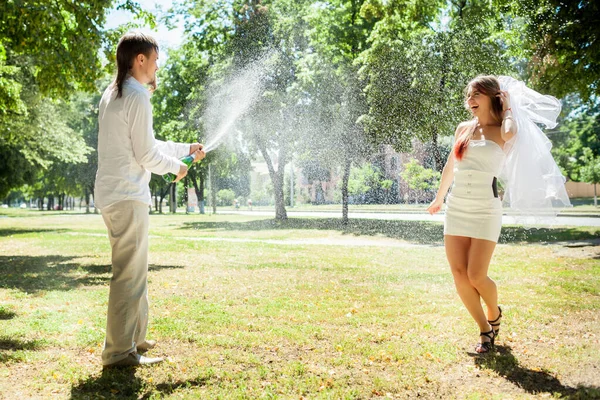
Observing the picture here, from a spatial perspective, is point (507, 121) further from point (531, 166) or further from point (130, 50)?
point (130, 50)

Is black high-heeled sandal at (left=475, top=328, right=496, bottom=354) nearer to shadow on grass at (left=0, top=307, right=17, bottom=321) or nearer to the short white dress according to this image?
the short white dress

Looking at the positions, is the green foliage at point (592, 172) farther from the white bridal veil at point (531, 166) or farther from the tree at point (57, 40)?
the white bridal veil at point (531, 166)

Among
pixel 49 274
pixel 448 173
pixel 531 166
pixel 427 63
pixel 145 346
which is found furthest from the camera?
pixel 427 63

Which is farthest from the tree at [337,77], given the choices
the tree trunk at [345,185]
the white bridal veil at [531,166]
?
the white bridal veil at [531,166]

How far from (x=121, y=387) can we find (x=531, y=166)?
403cm

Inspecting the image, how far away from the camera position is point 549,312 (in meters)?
6.27

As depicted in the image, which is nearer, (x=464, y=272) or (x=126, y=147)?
(x=126, y=147)

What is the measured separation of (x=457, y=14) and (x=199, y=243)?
43.4 ft

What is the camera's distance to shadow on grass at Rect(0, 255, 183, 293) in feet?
29.3

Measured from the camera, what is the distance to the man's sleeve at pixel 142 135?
3.99 metres

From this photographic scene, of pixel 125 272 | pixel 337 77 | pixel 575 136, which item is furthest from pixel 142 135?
pixel 575 136

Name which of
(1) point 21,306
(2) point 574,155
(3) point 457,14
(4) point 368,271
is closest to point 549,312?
(4) point 368,271

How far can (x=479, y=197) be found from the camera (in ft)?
15.2

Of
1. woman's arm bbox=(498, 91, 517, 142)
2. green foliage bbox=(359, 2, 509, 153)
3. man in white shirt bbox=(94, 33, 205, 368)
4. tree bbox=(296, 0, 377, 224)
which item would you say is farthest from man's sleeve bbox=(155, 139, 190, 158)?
tree bbox=(296, 0, 377, 224)
